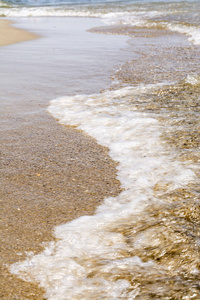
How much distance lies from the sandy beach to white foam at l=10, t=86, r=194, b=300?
84 millimetres

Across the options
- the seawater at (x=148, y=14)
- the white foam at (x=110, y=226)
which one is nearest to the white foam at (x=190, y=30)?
the seawater at (x=148, y=14)

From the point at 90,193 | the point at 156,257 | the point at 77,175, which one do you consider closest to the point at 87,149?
the point at 77,175

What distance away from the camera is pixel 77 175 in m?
2.99

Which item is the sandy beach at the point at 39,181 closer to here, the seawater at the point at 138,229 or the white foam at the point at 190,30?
the seawater at the point at 138,229

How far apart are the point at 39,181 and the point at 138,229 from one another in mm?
934

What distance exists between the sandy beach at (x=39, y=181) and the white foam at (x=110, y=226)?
0.08 meters

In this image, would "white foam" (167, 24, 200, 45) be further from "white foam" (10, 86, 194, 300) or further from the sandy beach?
the sandy beach

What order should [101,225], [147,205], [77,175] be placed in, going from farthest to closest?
[77,175] → [147,205] → [101,225]

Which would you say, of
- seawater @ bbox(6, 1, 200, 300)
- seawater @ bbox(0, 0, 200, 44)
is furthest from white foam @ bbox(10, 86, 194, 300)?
seawater @ bbox(0, 0, 200, 44)

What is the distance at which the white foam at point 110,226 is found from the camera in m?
1.88

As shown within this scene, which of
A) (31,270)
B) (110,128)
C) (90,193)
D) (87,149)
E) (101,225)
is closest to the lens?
(31,270)

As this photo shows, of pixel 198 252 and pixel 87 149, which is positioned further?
pixel 87 149

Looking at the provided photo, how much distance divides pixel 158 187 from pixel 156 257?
836 millimetres

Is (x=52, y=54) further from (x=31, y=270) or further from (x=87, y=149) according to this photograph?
(x=31, y=270)
